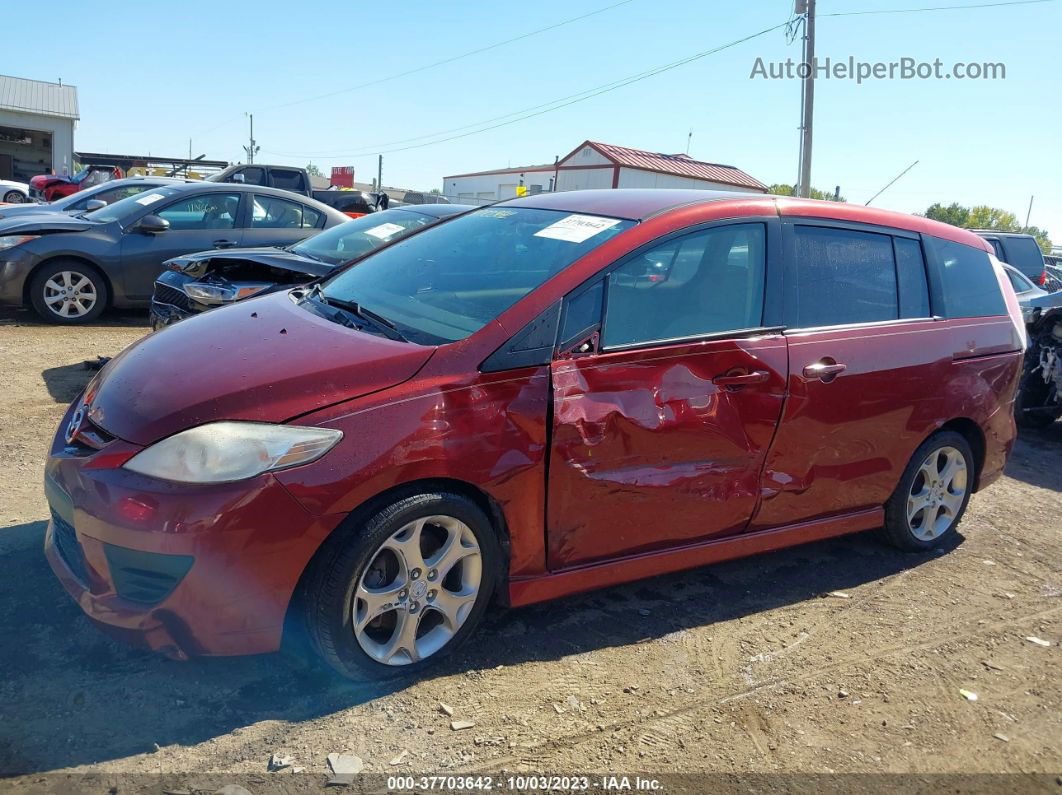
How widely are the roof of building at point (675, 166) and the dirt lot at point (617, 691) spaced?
28.3m

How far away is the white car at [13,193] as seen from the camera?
21938 millimetres

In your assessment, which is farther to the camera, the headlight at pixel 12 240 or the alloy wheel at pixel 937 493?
the headlight at pixel 12 240

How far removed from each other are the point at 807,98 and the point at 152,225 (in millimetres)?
16080

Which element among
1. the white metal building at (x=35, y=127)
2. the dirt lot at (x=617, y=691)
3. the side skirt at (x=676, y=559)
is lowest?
the dirt lot at (x=617, y=691)

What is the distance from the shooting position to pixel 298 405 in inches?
111

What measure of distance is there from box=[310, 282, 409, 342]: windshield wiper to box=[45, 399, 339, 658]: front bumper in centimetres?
84

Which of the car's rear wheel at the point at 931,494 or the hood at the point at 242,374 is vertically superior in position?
the hood at the point at 242,374

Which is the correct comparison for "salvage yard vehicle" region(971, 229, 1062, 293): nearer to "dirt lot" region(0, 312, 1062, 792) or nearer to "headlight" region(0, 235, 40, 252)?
"dirt lot" region(0, 312, 1062, 792)

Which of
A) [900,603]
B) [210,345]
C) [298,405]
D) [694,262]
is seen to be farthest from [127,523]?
[900,603]

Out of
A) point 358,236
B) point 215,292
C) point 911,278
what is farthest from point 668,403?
point 358,236

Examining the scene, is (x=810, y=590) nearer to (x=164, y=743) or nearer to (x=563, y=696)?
(x=563, y=696)

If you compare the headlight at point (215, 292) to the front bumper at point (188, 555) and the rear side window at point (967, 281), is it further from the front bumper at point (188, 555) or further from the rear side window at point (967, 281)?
the rear side window at point (967, 281)

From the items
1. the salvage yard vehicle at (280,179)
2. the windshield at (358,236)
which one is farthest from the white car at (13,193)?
the windshield at (358,236)

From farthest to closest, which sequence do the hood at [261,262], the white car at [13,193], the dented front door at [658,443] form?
1. the white car at [13,193]
2. the hood at [261,262]
3. the dented front door at [658,443]
